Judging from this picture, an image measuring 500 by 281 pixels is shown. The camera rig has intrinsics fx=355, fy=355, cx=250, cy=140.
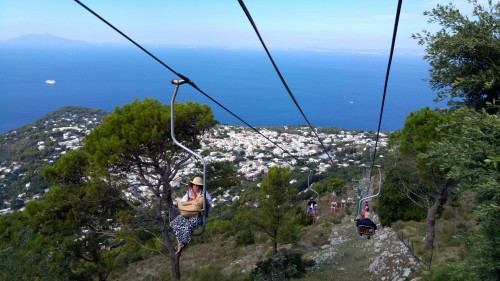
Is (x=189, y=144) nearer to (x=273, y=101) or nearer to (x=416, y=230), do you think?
(x=416, y=230)

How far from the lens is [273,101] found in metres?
103

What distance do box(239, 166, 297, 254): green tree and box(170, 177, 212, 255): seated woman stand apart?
7462mm

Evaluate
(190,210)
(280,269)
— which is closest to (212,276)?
(280,269)

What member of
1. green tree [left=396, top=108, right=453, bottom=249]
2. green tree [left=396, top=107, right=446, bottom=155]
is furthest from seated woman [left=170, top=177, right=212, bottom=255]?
green tree [left=396, top=107, right=446, bottom=155]

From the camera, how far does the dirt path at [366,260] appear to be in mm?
8984

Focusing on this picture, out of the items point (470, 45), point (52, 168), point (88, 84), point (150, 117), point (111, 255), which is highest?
point (470, 45)

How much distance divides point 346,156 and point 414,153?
113ft

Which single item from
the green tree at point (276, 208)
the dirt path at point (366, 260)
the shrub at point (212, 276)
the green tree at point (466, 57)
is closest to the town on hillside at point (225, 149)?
the dirt path at point (366, 260)

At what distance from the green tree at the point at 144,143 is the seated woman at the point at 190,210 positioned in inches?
201

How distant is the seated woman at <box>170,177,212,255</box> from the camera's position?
4047 mm

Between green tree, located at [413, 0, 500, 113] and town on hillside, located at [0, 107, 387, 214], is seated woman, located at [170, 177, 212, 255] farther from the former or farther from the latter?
town on hillside, located at [0, 107, 387, 214]

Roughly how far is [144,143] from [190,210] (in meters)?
5.87

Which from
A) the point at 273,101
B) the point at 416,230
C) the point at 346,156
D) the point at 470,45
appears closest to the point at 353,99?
the point at 273,101

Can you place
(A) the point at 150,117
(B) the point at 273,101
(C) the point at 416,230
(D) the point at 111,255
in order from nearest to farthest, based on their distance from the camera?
(A) the point at 150,117 < (D) the point at 111,255 < (C) the point at 416,230 < (B) the point at 273,101
